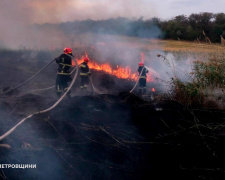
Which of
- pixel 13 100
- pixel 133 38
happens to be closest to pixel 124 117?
pixel 13 100

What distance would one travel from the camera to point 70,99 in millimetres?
8594

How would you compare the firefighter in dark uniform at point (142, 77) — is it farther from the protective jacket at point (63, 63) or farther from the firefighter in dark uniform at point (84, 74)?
the protective jacket at point (63, 63)

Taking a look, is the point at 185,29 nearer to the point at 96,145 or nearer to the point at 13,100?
the point at 13,100

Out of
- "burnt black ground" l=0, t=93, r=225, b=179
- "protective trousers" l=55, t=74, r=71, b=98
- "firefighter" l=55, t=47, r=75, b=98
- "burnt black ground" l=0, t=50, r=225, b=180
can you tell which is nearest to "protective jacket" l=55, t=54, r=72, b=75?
"firefighter" l=55, t=47, r=75, b=98

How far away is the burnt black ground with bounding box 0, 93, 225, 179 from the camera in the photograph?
4.21 metres

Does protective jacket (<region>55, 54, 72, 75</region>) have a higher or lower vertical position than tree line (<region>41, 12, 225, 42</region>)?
lower

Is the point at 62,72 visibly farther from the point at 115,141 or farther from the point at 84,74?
the point at 115,141

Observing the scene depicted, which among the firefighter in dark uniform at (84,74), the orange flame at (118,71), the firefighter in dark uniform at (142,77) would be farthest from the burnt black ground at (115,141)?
the orange flame at (118,71)

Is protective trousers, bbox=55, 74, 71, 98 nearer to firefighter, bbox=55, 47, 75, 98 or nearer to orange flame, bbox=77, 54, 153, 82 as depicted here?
firefighter, bbox=55, 47, 75, 98

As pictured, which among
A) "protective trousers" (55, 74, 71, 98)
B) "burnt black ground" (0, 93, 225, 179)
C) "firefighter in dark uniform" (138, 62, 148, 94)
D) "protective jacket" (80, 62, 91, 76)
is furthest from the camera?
"firefighter in dark uniform" (138, 62, 148, 94)

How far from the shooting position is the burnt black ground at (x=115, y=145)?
4.21 meters

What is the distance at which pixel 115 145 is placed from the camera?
201 inches

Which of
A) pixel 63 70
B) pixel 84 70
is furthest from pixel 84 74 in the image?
pixel 63 70

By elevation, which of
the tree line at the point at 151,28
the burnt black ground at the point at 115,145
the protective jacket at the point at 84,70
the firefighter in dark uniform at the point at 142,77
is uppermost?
the tree line at the point at 151,28
